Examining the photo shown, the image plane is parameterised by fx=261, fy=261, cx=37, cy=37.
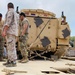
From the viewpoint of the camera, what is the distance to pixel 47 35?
29.4 feet

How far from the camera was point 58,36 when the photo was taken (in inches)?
354

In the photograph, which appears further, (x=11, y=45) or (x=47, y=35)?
(x=47, y=35)

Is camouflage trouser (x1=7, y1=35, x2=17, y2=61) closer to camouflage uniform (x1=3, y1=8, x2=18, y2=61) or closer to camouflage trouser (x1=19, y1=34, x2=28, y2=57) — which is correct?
camouflage uniform (x1=3, y1=8, x2=18, y2=61)

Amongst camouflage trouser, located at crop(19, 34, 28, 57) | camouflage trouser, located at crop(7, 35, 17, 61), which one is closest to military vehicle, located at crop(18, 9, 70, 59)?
camouflage trouser, located at crop(19, 34, 28, 57)

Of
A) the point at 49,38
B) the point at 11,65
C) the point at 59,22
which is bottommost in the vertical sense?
the point at 11,65

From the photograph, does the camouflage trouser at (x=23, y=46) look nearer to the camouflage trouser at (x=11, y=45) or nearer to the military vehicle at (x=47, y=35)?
the military vehicle at (x=47, y=35)

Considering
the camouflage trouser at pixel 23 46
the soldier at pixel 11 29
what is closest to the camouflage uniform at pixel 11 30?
the soldier at pixel 11 29

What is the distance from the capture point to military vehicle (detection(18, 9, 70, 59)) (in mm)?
8891

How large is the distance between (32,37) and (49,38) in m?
0.59

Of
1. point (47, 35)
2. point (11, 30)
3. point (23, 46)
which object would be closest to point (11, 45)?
point (11, 30)

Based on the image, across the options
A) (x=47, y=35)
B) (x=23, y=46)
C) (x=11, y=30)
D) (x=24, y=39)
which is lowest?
(x=23, y=46)

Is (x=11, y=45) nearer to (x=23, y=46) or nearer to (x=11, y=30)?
(x=11, y=30)

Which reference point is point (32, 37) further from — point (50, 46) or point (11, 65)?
point (11, 65)

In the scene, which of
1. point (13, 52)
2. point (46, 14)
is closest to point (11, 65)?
point (13, 52)
